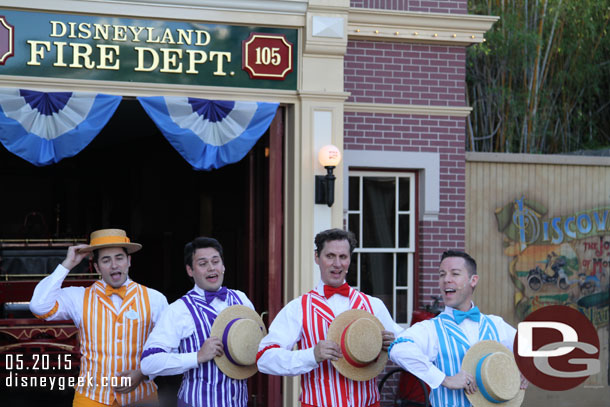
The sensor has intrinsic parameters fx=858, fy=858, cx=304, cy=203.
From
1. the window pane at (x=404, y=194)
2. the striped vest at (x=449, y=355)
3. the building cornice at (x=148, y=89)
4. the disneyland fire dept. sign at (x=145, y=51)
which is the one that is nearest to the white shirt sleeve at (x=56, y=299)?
the striped vest at (x=449, y=355)

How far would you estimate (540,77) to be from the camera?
1708 centimetres

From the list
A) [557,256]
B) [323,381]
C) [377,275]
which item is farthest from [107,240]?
[557,256]

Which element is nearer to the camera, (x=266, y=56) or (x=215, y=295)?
(x=215, y=295)

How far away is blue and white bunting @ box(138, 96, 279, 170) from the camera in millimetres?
8227

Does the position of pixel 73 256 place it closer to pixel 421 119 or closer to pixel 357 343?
pixel 357 343

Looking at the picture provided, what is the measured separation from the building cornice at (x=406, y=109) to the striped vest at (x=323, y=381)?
440cm

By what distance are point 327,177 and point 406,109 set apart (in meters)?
1.53

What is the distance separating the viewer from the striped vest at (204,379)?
201 inches

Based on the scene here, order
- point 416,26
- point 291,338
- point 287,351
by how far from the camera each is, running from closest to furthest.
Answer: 1. point 287,351
2. point 291,338
3. point 416,26

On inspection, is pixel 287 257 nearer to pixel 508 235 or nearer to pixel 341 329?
pixel 508 235

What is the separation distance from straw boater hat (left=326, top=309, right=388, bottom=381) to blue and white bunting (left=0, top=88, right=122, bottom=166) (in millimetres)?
3964

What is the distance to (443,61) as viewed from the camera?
9.58 meters

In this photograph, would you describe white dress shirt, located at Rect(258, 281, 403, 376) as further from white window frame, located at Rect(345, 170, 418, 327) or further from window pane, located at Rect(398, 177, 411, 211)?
window pane, located at Rect(398, 177, 411, 211)

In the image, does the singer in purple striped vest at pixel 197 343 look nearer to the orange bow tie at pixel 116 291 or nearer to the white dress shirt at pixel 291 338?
the white dress shirt at pixel 291 338
